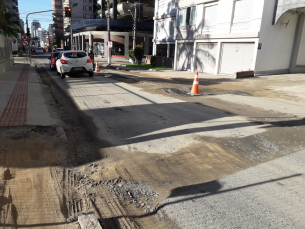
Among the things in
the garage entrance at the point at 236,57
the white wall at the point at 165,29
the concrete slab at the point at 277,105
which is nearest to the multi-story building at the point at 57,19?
the white wall at the point at 165,29

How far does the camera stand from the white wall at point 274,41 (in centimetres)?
1694

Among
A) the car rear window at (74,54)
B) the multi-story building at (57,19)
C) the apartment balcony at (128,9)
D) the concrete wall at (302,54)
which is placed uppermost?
the multi-story building at (57,19)

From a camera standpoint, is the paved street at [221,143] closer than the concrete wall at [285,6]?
Yes

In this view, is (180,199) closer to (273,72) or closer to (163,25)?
(273,72)

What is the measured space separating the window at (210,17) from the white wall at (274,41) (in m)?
4.69

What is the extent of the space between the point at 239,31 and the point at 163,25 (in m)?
15.2

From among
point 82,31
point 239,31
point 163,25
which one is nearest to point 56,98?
point 239,31

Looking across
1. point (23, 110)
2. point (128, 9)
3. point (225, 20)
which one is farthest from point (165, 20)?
point (23, 110)

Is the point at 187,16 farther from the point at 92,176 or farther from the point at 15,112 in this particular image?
the point at 92,176

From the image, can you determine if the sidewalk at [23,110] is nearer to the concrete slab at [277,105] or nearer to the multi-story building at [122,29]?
the concrete slab at [277,105]

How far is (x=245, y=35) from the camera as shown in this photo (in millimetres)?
17578

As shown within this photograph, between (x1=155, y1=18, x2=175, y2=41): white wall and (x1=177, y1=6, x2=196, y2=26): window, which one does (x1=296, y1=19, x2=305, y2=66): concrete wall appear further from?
(x1=155, y1=18, x2=175, y2=41): white wall

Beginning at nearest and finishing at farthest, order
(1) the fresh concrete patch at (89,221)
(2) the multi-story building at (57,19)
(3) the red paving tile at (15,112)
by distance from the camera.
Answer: (1) the fresh concrete patch at (89,221), (3) the red paving tile at (15,112), (2) the multi-story building at (57,19)

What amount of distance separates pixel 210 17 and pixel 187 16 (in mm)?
3444
